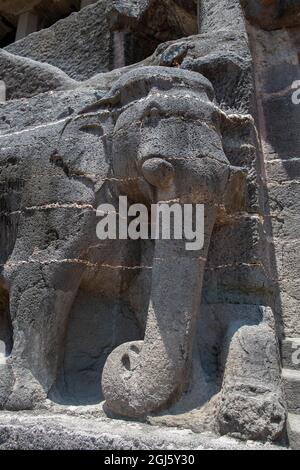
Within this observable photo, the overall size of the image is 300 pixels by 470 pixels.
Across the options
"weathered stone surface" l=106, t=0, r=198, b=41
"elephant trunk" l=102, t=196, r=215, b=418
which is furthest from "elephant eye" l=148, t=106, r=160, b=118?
"weathered stone surface" l=106, t=0, r=198, b=41

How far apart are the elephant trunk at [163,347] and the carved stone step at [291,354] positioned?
709 mm

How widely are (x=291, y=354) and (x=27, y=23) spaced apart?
5.93 meters

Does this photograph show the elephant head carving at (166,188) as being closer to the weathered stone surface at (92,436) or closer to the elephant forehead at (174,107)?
the elephant forehead at (174,107)

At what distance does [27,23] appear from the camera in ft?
21.9

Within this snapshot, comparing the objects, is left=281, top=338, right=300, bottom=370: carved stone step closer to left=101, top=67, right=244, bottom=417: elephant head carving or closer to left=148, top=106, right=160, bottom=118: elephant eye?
left=101, top=67, right=244, bottom=417: elephant head carving

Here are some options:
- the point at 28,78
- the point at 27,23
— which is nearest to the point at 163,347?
the point at 28,78

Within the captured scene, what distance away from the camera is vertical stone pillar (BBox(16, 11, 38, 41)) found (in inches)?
254

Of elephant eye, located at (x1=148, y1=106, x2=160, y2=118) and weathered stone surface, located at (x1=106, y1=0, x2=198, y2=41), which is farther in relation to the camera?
weathered stone surface, located at (x1=106, y1=0, x2=198, y2=41)

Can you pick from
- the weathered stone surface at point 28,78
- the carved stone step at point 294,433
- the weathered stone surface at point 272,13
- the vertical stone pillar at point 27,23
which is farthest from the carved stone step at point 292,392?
the vertical stone pillar at point 27,23

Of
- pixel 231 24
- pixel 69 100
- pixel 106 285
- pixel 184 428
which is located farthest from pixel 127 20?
pixel 184 428

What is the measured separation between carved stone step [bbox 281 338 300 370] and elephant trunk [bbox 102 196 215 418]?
709 mm

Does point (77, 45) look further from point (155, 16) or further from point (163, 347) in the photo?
point (163, 347)

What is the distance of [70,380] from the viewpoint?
89.2 inches
